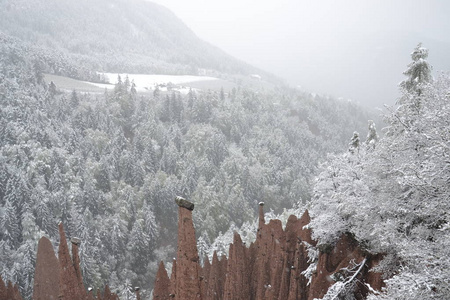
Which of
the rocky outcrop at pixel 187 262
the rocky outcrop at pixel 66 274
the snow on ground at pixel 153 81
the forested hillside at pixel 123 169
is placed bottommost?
the forested hillside at pixel 123 169

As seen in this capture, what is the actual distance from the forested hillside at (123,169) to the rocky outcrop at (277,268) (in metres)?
32.8

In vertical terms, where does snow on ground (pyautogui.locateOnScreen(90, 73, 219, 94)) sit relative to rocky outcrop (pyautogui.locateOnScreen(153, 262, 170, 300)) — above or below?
above

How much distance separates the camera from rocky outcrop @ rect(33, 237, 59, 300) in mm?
17922

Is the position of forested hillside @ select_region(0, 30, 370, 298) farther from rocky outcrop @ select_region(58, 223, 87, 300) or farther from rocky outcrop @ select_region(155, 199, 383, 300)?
rocky outcrop @ select_region(155, 199, 383, 300)

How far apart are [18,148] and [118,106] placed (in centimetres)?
3745

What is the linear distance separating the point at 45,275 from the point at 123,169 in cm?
5747

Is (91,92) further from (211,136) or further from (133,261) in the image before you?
(133,261)

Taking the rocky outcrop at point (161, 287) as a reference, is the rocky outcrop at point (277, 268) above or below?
above

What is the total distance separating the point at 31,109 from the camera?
7125 cm

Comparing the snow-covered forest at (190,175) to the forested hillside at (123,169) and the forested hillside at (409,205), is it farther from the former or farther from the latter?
the forested hillside at (123,169)

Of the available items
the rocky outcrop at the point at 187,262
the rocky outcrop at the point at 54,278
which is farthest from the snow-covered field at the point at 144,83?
the rocky outcrop at the point at 187,262

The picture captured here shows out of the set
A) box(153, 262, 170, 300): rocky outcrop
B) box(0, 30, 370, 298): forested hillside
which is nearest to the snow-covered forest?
box(0, 30, 370, 298): forested hillside

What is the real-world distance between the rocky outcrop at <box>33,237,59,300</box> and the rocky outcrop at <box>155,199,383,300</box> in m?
6.46

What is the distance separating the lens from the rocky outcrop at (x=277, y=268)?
607cm
